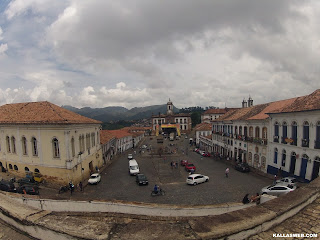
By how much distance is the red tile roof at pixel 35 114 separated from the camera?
62.8 feet

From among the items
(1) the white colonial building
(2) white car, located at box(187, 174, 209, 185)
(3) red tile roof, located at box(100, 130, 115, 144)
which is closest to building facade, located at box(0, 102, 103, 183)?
(3) red tile roof, located at box(100, 130, 115, 144)

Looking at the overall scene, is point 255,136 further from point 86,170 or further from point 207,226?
point 207,226

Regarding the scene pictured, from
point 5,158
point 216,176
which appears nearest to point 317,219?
point 216,176

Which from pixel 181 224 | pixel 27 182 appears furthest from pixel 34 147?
pixel 181 224

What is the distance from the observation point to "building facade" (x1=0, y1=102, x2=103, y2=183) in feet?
62.1

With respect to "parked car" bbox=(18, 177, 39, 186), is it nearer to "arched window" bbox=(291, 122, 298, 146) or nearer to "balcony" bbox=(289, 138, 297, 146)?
"balcony" bbox=(289, 138, 297, 146)

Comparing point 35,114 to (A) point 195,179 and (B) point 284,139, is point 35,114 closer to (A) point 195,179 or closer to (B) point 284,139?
(A) point 195,179

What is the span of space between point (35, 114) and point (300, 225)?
23.0 metres

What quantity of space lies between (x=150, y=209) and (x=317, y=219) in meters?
7.01

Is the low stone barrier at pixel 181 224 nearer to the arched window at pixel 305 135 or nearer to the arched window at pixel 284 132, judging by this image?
the arched window at pixel 305 135

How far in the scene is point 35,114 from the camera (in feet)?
68.3

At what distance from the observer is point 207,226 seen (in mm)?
4105

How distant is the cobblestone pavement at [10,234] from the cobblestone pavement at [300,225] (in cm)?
545

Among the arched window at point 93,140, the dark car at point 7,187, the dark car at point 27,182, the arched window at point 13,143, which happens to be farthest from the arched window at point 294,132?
the arched window at point 13,143
